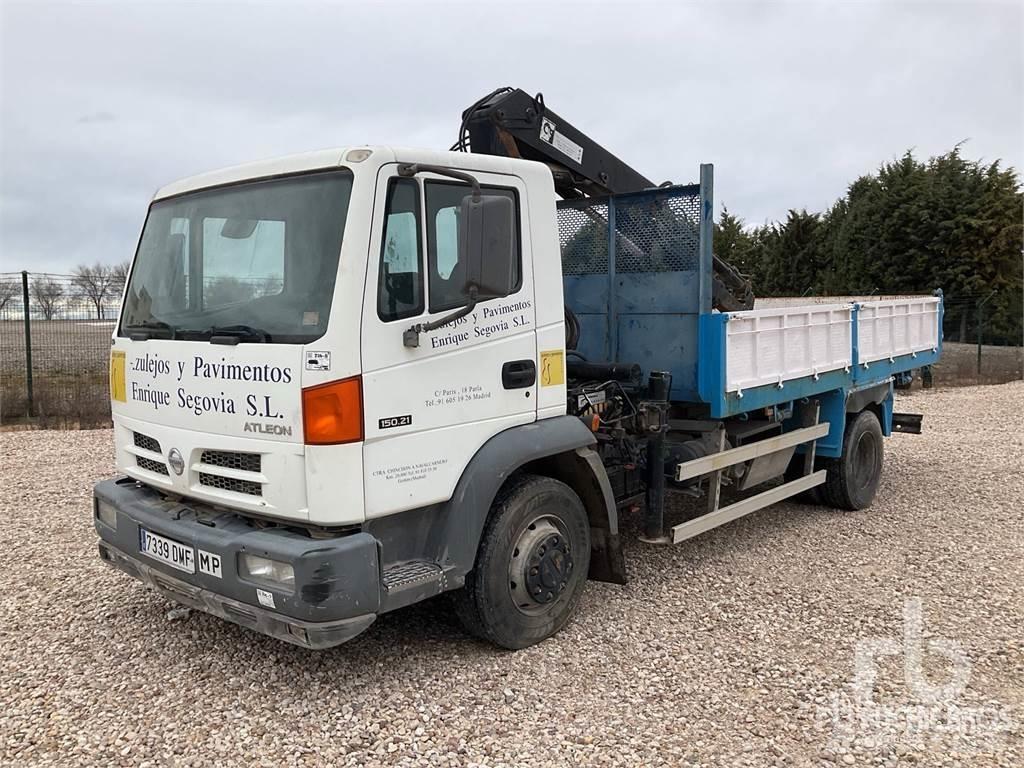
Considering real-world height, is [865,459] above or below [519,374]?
below

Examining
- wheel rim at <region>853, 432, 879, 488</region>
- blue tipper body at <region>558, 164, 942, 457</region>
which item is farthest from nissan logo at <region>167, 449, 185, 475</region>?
wheel rim at <region>853, 432, 879, 488</region>

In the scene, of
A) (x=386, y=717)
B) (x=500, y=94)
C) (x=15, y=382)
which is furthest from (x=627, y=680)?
(x=15, y=382)

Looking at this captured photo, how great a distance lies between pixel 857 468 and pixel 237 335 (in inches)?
218

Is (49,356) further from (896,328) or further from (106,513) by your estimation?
(896,328)

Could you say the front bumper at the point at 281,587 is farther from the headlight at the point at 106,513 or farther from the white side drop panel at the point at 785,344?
the white side drop panel at the point at 785,344

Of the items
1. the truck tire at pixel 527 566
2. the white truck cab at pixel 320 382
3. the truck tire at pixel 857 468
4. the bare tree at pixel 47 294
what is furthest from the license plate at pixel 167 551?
the bare tree at pixel 47 294

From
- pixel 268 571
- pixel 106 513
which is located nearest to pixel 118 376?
pixel 106 513

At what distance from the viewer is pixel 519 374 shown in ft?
13.4

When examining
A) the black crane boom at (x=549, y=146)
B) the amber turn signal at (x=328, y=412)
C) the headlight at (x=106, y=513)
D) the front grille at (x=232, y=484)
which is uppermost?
the black crane boom at (x=549, y=146)

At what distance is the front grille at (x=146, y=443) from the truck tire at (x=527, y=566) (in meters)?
1.63

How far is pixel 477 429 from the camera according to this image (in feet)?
12.8

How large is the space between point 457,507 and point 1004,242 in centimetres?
2293

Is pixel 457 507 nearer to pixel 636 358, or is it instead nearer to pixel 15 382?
pixel 636 358

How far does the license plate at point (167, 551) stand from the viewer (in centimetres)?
363
